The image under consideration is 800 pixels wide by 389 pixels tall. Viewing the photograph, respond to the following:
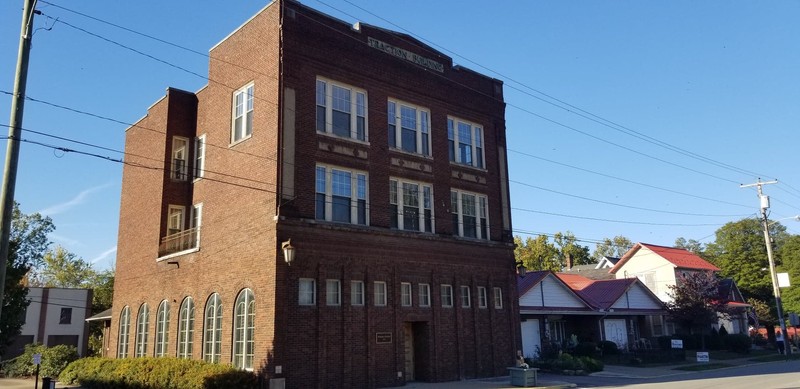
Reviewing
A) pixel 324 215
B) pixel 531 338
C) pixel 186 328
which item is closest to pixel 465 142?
pixel 324 215

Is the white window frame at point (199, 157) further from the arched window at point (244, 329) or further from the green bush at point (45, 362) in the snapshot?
the green bush at point (45, 362)

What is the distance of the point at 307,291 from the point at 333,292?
1109 mm

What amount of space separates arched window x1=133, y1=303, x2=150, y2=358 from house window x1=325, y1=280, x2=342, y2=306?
10.9 metres

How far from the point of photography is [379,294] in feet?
77.6

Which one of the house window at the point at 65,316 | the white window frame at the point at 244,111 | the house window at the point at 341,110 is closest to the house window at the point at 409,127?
the house window at the point at 341,110

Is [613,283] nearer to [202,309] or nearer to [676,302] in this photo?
[676,302]

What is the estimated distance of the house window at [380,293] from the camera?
77.1 feet

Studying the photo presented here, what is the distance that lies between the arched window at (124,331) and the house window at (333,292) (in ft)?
43.3

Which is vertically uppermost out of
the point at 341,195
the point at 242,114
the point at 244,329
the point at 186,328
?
the point at 242,114

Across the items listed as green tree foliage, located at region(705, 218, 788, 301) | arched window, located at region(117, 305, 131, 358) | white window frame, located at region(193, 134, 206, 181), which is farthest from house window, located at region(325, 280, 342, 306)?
green tree foliage, located at region(705, 218, 788, 301)

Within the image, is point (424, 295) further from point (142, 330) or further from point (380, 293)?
point (142, 330)

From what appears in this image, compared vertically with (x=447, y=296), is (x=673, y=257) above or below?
above


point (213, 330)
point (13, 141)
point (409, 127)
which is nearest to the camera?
point (13, 141)

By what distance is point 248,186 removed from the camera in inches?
899
